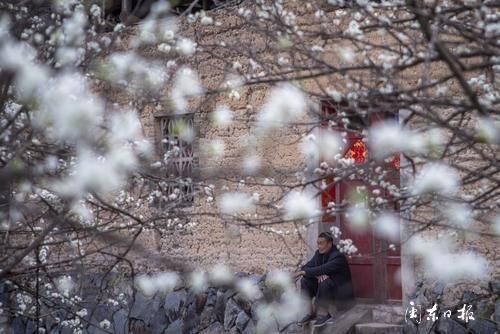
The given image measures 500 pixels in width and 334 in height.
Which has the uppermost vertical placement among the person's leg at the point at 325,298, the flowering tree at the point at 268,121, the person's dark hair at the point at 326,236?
the flowering tree at the point at 268,121

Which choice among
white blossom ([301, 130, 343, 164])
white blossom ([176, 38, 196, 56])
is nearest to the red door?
white blossom ([301, 130, 343, 164])

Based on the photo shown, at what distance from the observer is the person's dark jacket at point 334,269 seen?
8.80 metres

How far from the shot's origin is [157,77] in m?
6.90

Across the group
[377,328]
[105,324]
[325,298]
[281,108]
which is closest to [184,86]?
[281,108]

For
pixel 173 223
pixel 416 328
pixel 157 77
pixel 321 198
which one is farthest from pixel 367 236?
pixel 157 77

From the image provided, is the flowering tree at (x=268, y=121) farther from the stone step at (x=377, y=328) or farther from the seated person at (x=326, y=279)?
the stone step at (x=377, y=328)

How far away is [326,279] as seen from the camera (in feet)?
29.3

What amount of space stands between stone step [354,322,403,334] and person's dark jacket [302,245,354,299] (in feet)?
1.31

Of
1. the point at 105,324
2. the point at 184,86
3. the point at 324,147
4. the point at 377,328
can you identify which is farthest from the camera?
the point at 105,324

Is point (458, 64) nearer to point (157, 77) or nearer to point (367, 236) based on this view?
point (157, 77)

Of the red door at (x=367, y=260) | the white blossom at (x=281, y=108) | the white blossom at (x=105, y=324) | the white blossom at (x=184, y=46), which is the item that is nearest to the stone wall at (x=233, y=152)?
the white blossom at (x=281, y=108)

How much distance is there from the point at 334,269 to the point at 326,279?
7.4 inches

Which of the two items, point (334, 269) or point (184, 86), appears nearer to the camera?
point (334, 269)

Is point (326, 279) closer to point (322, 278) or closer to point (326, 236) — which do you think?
point (322, 278)
